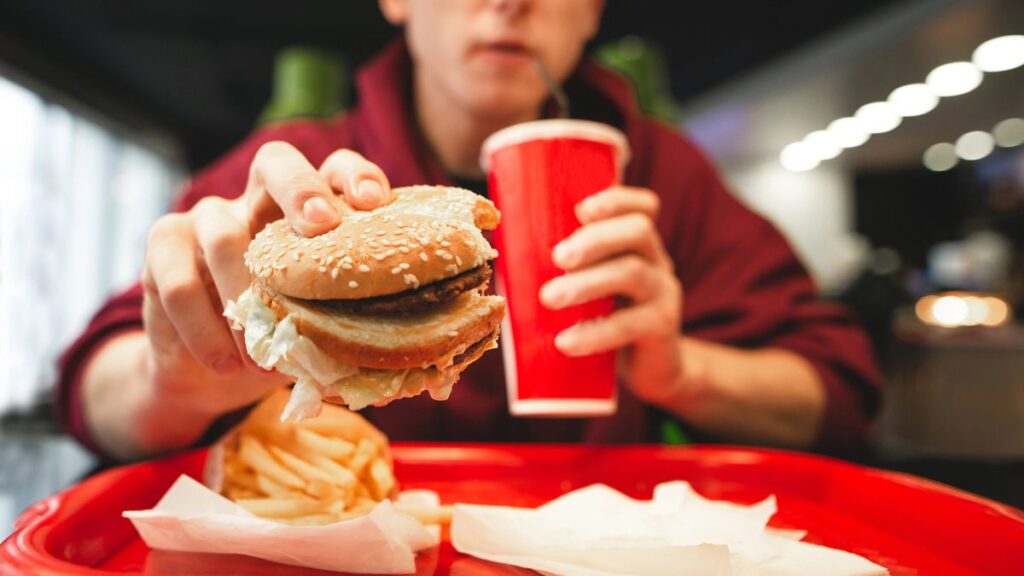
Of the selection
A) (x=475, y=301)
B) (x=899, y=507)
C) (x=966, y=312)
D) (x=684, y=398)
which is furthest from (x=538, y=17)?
(x=966, y=312)

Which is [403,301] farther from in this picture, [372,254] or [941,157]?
[941,157]

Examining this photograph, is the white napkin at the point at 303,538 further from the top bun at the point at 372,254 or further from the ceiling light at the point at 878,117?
the ceiling light at the point at 878,117

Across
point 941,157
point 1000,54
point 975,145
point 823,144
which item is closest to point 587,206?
point 1000,54

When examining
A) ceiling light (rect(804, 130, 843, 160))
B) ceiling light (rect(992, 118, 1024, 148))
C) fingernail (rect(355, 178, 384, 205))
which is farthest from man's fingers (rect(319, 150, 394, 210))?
ceiling light (rect(804, 130, 843, 160))

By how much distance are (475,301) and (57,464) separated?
3.73 feet

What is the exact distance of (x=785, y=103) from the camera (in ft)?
24.0

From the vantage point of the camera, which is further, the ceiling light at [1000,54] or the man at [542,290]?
the ceiling light at [1000,54]

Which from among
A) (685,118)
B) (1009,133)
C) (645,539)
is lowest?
(645,539)

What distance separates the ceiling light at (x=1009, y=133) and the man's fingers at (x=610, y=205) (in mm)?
7985

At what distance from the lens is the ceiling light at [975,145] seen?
8312 mm

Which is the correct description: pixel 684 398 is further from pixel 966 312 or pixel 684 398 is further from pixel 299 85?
pixel 966 312

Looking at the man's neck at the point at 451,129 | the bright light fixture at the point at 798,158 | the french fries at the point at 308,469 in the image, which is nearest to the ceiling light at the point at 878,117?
the bright light fixture at the point at 798,158

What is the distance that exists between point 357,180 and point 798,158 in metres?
10.2

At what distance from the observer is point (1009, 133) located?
8.01m
